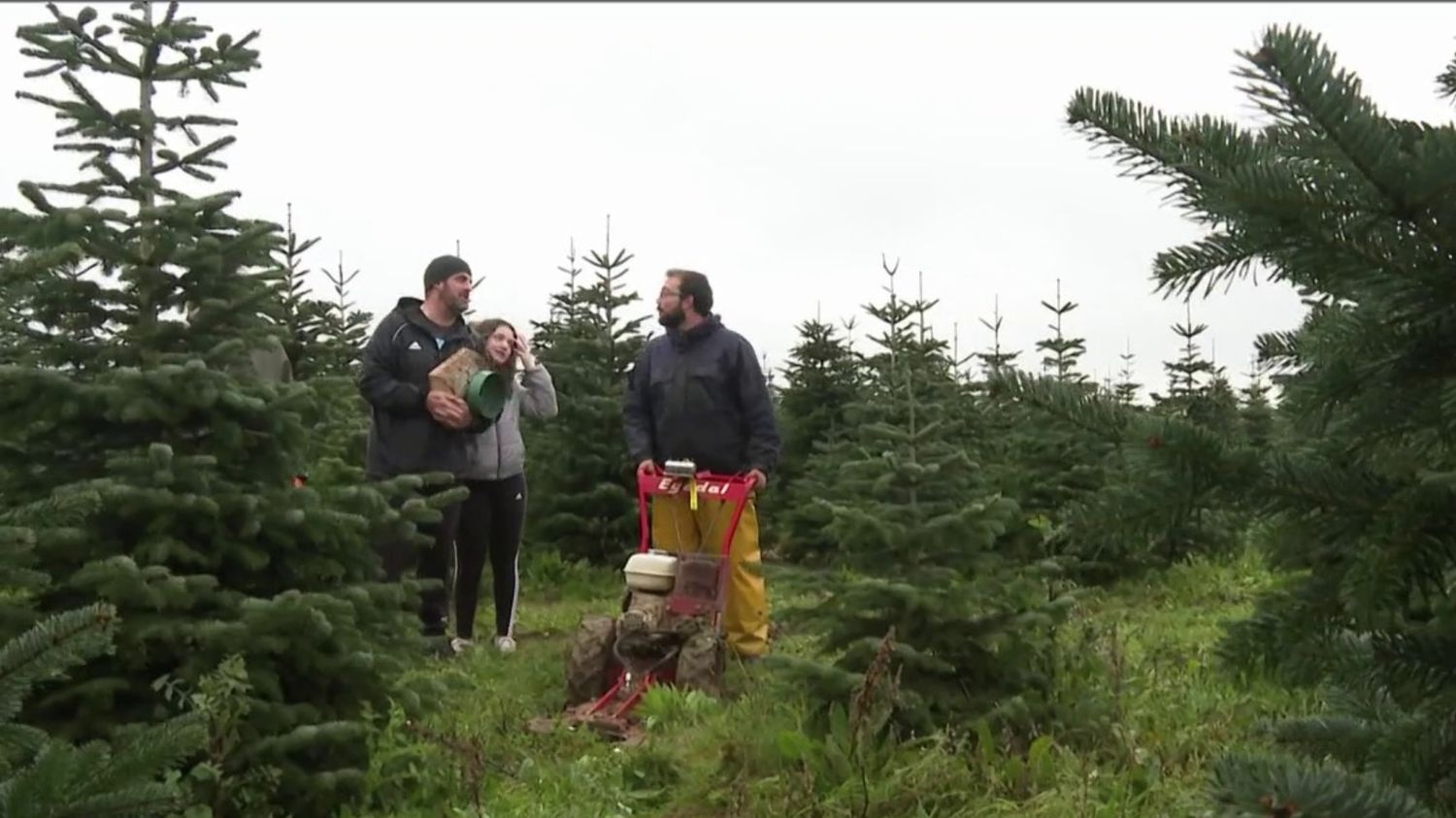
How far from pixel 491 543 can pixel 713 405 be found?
5.24 feet

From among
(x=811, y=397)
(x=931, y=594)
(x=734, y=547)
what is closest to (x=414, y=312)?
(x=734, y=547)

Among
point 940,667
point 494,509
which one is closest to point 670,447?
point 494,509

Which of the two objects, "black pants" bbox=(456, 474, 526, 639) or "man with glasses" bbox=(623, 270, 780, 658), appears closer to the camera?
"man with glasses" bbox=(623, 270, 780, 658)

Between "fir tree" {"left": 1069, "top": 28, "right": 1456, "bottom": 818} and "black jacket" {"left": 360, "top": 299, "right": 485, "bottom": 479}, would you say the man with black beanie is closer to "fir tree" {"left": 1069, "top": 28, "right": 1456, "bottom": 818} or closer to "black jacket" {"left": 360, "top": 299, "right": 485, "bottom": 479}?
"black jacket" {"left": 360, "top": 299, "right": 485, "bottom": 479}

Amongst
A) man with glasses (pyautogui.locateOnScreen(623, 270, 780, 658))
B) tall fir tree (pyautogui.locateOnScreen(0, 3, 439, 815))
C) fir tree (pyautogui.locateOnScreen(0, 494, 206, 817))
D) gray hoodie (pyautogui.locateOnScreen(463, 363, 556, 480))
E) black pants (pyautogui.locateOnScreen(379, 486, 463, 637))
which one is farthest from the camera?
gray hoodie (pyautogui.locateOnScreen(463, 363, 556, 480))

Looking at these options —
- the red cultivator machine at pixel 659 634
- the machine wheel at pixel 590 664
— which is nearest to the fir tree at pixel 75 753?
the red cultivator machine at pixel 659 634

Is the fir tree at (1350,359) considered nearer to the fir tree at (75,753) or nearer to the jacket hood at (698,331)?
the fir tree at (75,753)

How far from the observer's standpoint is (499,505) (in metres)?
7.66

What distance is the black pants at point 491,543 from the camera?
7.54m

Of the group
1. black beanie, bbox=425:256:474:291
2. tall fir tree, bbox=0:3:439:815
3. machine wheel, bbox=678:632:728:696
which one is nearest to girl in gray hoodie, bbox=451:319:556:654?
black beanie, bbox=425:256:474:291

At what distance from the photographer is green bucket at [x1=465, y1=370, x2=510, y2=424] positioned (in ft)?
22.6

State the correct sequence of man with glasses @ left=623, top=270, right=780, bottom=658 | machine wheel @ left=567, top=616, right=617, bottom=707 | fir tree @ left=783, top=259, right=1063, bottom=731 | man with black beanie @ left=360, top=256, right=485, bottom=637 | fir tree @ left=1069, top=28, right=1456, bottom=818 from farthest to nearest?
1. man with glasses @ left=623, top=270, right=780, bottom=658
2. man with black beanie @ left=360, top=256, right=485, bottom=637
3. machine wheel @ left=567, top=616, right=617, bottom=707
4. fir tree @ left=783, top=259, right=1063, bottom=731
5. fir tree @ left=1069, top=28, right=1456, bottom=818

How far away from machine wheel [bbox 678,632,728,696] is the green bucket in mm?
1657

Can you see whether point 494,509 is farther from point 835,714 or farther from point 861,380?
point 861,380
